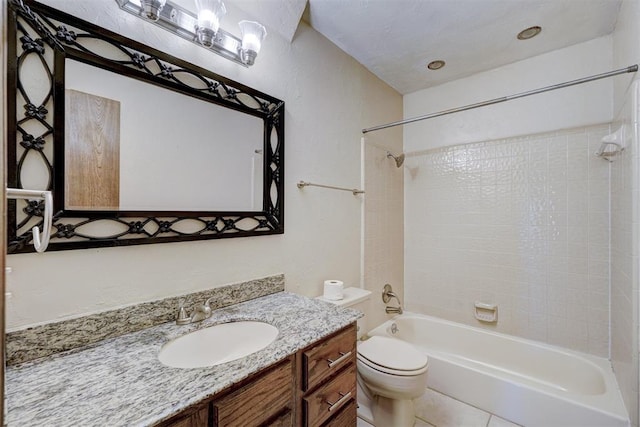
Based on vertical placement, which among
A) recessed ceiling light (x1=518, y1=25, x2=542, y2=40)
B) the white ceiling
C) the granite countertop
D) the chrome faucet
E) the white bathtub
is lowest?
the white bathtub

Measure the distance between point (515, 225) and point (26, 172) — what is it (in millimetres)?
2805

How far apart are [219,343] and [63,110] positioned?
3.26 feet

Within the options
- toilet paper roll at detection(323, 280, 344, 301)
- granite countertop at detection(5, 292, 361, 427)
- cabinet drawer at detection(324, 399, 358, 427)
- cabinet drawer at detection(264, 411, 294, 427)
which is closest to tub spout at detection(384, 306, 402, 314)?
toilet paper roll at detection(323, 280, 344, 301)

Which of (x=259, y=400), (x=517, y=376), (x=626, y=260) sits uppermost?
(x=626, y=260)

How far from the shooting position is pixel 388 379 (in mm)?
1542

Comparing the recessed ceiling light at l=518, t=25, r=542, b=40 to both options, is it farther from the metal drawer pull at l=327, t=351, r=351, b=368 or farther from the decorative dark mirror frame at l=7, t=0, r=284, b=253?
the metal drawer pull at l=327, t=351, r=351, b=368

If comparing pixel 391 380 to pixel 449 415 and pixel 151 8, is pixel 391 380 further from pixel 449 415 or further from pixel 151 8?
pixel 151 8

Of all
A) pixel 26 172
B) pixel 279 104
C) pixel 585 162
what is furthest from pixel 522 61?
pixel 26 172

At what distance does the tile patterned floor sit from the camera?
1.72m

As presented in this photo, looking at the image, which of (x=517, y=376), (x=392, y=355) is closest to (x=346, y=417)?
(x=392, y=355)

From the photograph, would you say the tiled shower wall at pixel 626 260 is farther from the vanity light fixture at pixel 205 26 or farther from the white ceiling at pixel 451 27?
the vanity light fixture at pixel 205 26

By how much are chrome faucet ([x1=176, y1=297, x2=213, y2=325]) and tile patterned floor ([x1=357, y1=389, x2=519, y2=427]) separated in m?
1.24

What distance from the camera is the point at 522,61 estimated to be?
7.32 feet

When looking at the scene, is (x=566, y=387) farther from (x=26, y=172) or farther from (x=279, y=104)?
(x=26, y=172)
